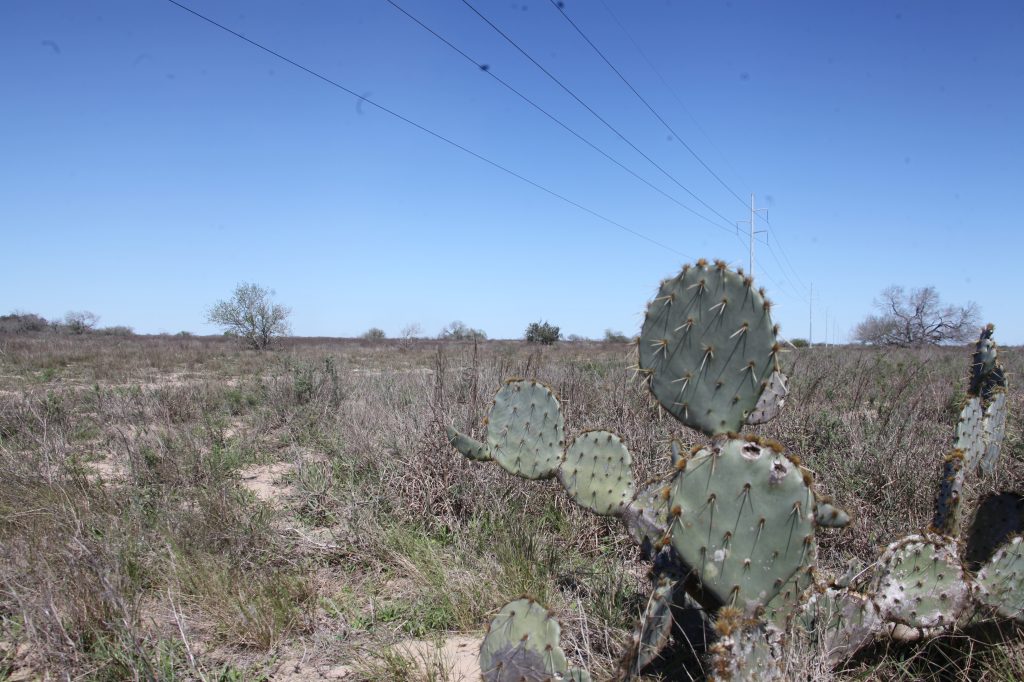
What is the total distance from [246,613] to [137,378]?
12.7 meters

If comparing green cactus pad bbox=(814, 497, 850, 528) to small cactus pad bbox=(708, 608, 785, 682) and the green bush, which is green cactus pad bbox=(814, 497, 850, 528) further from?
the green bush

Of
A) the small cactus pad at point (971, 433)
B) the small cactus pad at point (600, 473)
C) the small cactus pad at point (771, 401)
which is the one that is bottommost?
the small cactus pad at point (600, 473)

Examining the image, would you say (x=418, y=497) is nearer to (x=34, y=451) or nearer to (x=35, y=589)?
(x=35, y=589)

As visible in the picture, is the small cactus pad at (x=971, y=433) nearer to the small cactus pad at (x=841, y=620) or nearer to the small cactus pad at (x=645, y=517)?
the small cactus pad at (x=841, y=620)

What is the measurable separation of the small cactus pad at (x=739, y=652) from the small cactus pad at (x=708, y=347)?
3.04 ft

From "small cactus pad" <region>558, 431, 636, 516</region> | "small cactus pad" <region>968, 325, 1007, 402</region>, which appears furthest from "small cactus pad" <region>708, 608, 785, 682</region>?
"small cactus pad" <region>968, 325, 1007, 402</region>

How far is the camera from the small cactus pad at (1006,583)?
218 cm

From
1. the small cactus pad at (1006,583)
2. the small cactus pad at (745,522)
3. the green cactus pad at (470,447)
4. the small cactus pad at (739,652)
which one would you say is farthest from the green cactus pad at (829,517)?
the green cactus pad at (470,447)

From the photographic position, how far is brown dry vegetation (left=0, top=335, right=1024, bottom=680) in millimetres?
2480

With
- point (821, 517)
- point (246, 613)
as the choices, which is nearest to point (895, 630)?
point (821, 517)

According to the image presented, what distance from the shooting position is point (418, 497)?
4.28 metres

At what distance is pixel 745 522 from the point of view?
1.95m

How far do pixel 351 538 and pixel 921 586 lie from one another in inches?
119

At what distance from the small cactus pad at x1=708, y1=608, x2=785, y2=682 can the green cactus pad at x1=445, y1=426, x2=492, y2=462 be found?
6.92ft
